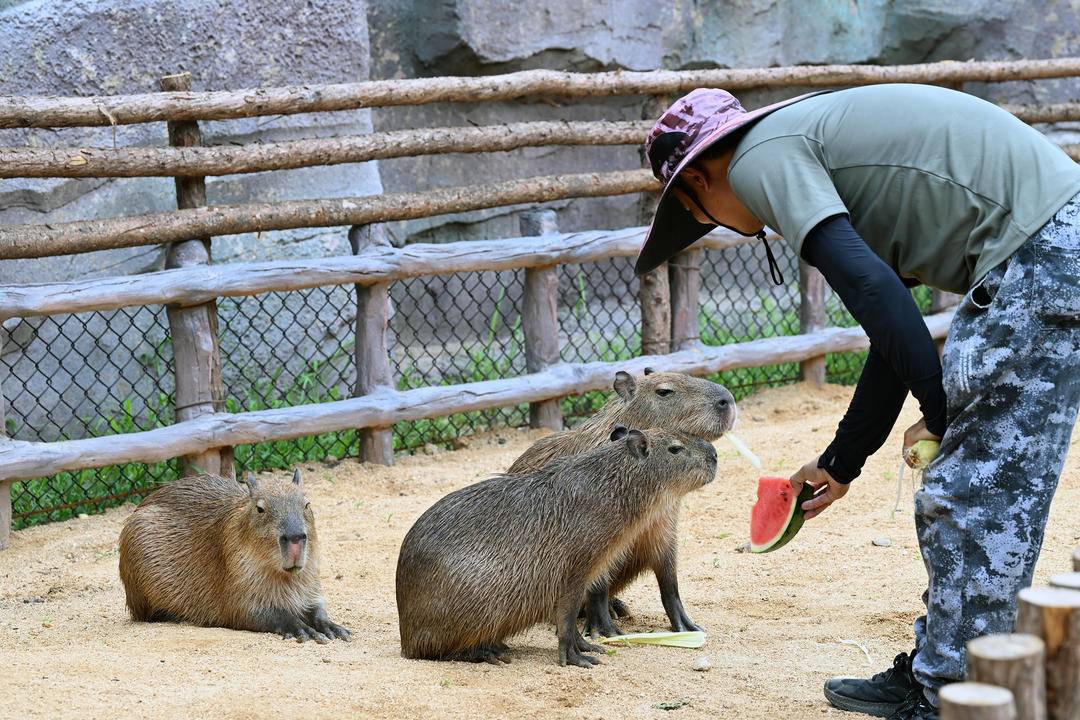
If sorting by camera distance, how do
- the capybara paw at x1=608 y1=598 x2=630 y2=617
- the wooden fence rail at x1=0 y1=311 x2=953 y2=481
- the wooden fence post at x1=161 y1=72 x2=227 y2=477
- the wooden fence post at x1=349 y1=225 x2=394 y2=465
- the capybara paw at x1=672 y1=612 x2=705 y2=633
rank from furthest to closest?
the wooden fence post at x1=349 y1=225 x2=394 y2=465
the wooden fence post at x1=161 y1=72 x2=227 y2=477
the wooden fence rail at x1=0 y1=311 x2=953 y2=481
the capybara paw at x1=608 y1=598 x2=630 y2=617
the capybara paw at x1=672 y1=612 x2=705 y2=633

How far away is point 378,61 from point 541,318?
8.27 ft

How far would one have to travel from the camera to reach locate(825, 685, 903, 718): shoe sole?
11.0 feet

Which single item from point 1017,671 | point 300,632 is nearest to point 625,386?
point 300,632

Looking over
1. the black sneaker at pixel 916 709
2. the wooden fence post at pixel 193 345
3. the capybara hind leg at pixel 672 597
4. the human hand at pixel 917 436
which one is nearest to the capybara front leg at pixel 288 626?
the capybara hind leg at pixel 672 597

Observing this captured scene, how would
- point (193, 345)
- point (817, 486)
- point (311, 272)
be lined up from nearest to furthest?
point (817, 486), point (193, 345), point (311, 272)

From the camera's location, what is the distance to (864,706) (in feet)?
11.1

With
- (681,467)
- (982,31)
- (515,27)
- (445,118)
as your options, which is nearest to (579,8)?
(515,27)

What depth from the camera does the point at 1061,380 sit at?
9.53ft

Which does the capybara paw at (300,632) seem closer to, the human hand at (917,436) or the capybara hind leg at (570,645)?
the capybara hind leg at (570,645)

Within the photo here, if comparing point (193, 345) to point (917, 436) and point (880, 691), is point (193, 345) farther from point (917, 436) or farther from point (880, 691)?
point (917, 436)

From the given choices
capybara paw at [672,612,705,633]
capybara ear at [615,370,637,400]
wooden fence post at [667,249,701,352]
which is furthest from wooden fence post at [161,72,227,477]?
wooden fence post at [667,249,701,352]

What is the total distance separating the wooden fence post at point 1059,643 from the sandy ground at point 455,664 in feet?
4.71

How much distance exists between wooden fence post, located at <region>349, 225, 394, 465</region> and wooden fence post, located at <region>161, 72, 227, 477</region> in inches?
30.3

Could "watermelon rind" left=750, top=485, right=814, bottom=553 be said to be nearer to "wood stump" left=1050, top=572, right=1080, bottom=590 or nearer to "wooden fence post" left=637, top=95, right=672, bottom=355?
"wood stump" left=1050, top=572, right=1080, bottom=590
